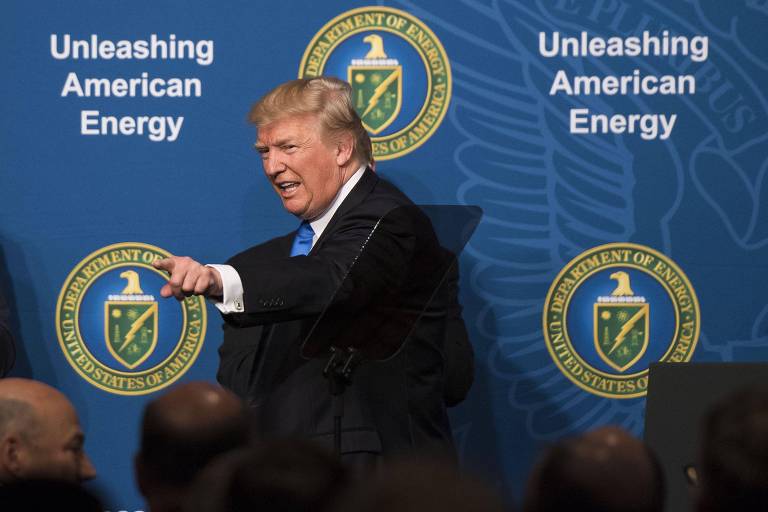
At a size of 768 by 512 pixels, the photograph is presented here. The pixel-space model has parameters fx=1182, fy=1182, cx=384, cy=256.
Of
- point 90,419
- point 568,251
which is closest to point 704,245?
point 568,251

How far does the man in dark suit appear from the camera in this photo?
2475 millimetres

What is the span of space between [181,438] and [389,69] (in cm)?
225

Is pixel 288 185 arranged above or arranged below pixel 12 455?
above

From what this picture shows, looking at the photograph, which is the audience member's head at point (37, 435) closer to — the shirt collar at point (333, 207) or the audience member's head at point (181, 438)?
the audience member's head at point (181, 438)

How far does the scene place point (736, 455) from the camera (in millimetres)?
1307

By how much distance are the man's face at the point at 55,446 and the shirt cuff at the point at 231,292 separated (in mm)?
463

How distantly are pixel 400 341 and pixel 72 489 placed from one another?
1.24 meters

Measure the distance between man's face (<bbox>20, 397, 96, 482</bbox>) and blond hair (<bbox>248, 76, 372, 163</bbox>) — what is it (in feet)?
4.28

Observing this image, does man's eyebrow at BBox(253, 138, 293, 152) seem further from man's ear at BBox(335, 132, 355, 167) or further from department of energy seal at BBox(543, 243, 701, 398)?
department of energy seal at BBox(543, 243, 701, 398)

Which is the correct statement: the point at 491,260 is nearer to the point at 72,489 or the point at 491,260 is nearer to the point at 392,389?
the point at 392,389

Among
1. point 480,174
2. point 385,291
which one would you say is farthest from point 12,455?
point 480,174

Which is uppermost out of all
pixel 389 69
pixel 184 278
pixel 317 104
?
pixel 389 69

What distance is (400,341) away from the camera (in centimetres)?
249

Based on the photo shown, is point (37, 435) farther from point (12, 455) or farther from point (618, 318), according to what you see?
point (618, 318)
